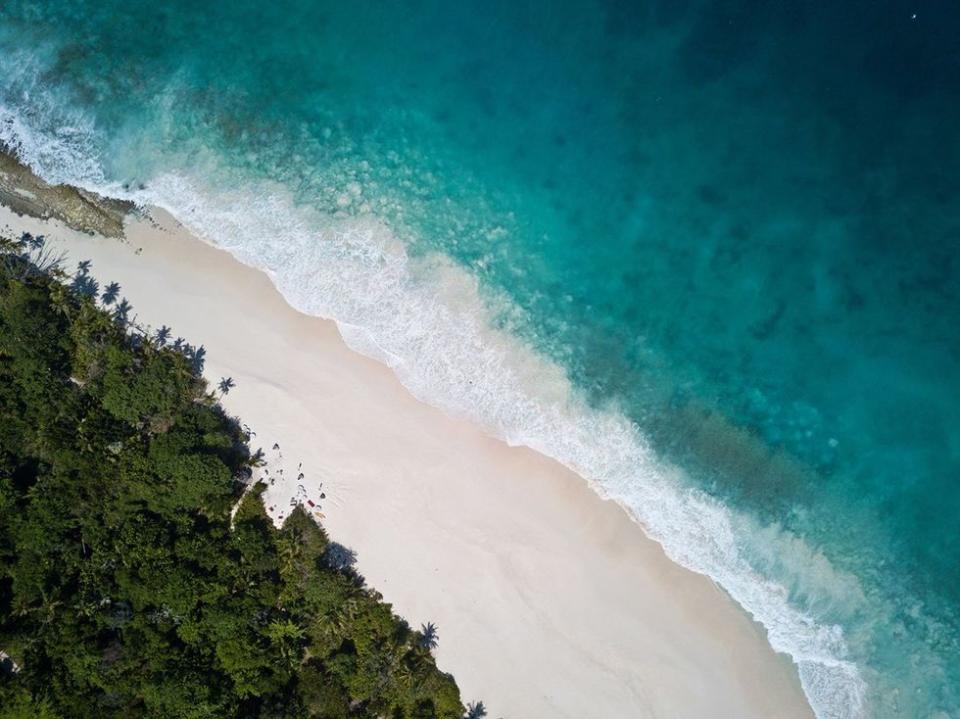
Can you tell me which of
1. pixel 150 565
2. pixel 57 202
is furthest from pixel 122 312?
pixel 150 565

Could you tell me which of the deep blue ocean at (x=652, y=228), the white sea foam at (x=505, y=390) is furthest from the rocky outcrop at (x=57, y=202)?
the white sea foam at (x=505, y=390)

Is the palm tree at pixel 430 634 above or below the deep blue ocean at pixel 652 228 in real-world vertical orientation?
below

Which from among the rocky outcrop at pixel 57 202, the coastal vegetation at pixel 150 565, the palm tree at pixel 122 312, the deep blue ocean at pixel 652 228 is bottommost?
the coastal vegetation at pixel 150 565

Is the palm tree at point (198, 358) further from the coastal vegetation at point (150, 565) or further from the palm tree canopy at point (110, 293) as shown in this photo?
the palm tree canopy at point (110, 293)

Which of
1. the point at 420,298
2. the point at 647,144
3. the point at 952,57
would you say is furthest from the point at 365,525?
the point at 952,57

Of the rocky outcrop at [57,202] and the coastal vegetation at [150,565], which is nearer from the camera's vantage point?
the coastal vegetation at [150,565]

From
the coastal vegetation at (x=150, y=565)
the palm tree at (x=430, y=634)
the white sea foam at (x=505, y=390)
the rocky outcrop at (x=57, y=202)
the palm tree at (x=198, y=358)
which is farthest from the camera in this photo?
the rocky outcrop at (x=57, y=202)

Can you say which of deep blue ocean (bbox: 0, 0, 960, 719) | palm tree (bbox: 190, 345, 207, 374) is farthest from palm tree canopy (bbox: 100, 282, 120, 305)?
palm tree (bbox: 190, 345, 207, 374)
